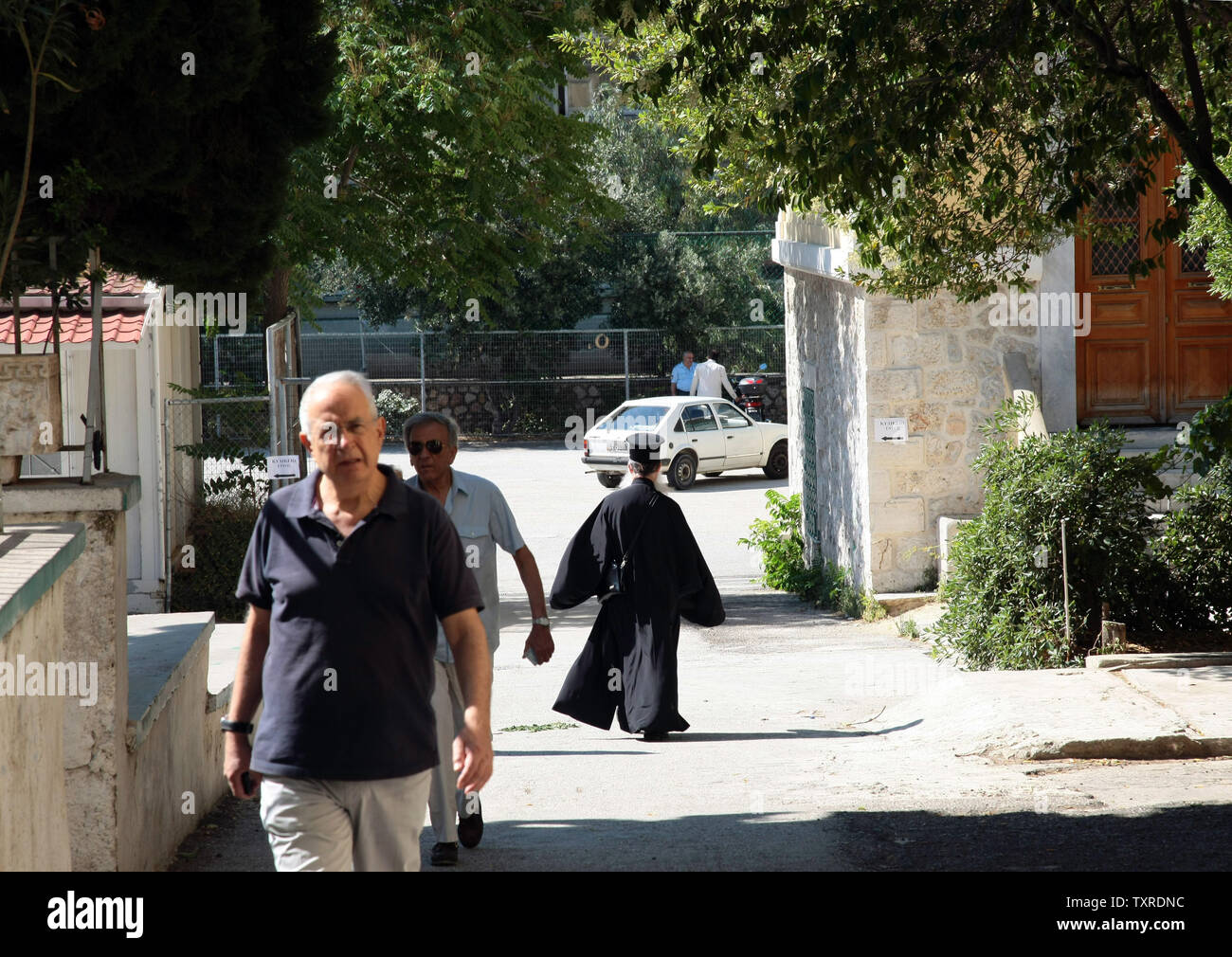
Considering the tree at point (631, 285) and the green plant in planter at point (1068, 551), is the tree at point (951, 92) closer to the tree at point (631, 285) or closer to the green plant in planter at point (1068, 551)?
the green plant in planter at point (1068, 551)

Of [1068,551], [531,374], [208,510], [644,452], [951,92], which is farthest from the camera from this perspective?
[531,374]

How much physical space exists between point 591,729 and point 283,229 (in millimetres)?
6363

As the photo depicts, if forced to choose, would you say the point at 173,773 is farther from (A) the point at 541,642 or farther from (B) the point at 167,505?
(B) the point at 167,505

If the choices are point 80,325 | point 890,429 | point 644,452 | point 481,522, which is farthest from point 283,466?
point 481,522

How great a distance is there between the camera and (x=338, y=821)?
11.6 ft

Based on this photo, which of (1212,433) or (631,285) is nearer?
(1212,433)

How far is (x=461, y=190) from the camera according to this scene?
49.4 ft

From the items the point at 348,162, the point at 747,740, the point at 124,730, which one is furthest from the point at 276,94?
the point at 348,162

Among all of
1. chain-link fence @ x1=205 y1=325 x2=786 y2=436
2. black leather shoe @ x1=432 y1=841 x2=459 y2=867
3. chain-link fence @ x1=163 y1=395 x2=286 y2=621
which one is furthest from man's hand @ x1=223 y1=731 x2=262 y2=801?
chain-link fence @ x1=205 y1=325 x2=786 y2=436

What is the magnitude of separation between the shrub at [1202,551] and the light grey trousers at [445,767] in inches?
210

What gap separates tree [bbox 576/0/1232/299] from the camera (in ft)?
21.9

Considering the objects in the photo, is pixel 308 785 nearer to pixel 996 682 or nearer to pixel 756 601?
pixel 996 682

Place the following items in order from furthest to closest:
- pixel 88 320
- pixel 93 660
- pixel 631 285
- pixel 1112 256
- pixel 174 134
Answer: pixel 631 285, pixel 88 320, pixel 1112 256, pixel 174 134, pixel 93 660

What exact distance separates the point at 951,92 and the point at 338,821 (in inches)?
196
